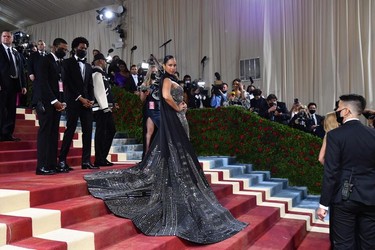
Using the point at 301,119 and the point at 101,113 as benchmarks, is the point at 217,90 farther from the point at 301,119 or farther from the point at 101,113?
the point at 101,113

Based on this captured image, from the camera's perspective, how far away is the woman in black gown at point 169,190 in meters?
2.98

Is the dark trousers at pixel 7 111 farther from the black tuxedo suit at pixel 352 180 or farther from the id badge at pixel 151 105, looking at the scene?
the black tuxedo suit at pixel 352 180

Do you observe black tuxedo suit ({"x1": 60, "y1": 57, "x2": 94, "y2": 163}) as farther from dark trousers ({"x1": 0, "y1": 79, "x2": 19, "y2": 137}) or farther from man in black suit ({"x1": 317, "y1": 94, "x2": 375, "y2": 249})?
man in black suit ({"x1": 317, "y1": 94, "x2": 375, "y2": 249})

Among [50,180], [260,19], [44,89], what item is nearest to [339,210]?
[50,180]

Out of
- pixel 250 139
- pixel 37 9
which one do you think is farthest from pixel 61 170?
pixel 37 9

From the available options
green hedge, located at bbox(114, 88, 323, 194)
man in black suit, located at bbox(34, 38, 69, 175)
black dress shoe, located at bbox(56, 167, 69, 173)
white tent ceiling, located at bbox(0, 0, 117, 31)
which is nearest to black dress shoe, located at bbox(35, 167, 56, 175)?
man in black suit, located at bbox(34, 38, 69, 175)

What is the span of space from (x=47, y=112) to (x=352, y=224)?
292 cm

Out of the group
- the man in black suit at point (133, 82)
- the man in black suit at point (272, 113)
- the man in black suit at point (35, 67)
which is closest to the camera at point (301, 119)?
the man in black suit at point (272, 113)

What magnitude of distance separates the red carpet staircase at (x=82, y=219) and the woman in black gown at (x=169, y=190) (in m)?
0.11

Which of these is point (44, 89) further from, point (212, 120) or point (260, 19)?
point (260, 19)

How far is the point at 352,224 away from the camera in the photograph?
2.71m

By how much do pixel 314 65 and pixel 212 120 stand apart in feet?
16.2

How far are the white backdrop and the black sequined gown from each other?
292 inches

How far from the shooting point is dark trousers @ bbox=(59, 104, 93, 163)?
4043mm
